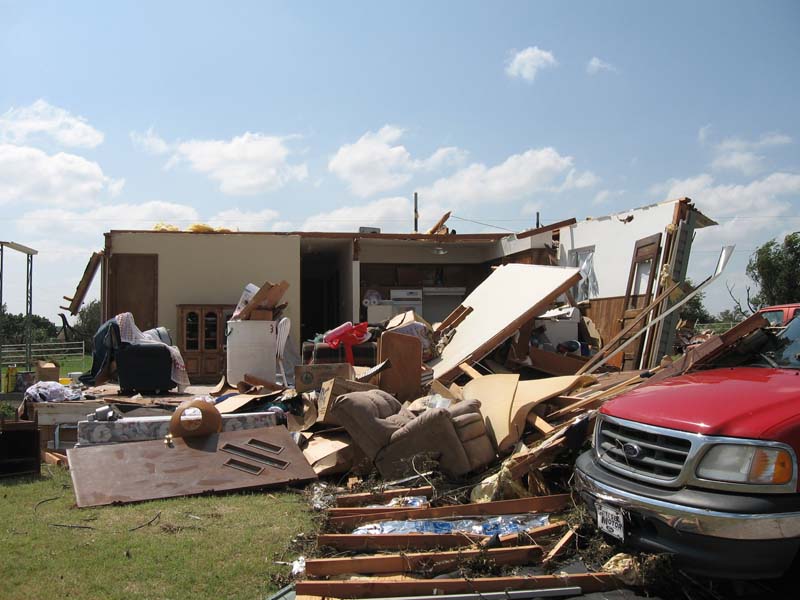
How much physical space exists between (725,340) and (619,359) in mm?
6035

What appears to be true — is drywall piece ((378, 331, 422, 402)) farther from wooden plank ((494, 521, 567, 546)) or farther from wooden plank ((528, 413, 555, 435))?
wooden plank ((494, 521, 567, 546))

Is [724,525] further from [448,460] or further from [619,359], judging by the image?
[619,359]

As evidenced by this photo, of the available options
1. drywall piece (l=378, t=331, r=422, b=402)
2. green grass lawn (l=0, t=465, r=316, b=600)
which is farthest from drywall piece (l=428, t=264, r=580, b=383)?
green grass lawn (l=0, t=465, r=316, b=600)

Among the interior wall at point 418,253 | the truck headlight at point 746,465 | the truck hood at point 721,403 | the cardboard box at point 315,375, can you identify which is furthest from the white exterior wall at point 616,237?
the truck headlight at point 746,465

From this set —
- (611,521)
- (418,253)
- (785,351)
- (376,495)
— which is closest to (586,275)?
(418,253)

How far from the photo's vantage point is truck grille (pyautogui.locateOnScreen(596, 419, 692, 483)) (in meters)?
3.59

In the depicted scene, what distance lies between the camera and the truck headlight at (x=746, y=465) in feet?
10.7

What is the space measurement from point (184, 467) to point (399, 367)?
3096 millimetres

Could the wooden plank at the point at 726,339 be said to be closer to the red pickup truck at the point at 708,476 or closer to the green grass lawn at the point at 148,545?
the red pickup truck at the point at 708,476

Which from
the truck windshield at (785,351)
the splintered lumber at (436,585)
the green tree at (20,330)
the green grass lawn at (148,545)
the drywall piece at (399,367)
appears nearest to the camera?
the splintered lumber at (436,585)

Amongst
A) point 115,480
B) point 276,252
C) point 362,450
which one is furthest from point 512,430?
point 276,252

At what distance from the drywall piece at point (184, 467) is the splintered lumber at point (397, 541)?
6.41 feet

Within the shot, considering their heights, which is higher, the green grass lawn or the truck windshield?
the truck windshield

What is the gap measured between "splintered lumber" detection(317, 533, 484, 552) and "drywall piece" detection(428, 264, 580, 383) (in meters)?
4.97
